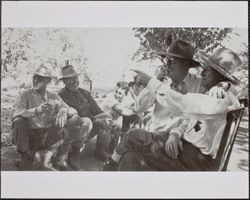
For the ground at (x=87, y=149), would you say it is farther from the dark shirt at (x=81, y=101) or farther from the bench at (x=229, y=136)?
the dark shirt at (x=81, y=101)

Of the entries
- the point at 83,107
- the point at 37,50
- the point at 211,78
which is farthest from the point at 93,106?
the point at 211,78

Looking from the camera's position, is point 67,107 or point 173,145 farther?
point 67,107

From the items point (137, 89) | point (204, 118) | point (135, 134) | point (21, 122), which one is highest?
point (137, 89)

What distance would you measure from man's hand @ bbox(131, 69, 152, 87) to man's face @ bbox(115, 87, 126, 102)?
174mm

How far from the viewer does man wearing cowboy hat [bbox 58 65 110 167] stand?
3.76 m

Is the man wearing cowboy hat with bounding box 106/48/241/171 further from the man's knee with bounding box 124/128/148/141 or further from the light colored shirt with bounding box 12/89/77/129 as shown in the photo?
the light colored shirt with bounding box 12/89/77/129

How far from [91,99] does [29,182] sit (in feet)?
3.38

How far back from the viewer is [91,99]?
12.5ft

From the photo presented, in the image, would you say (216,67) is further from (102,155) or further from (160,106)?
(102,155)

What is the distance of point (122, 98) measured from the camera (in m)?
3.78

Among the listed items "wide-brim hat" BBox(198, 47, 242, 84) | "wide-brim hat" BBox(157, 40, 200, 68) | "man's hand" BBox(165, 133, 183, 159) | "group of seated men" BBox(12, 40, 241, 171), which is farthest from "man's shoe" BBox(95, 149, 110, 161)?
"wide-brim hat" BBox(198, 47, 242, 84)

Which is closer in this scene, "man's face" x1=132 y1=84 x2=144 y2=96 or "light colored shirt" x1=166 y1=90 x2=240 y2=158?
"light colored shirt" x1=166 y1=90 x2=240 y2=158

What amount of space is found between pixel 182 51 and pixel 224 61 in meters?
0.43

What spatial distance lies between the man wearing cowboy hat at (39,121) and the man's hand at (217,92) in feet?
4.60
